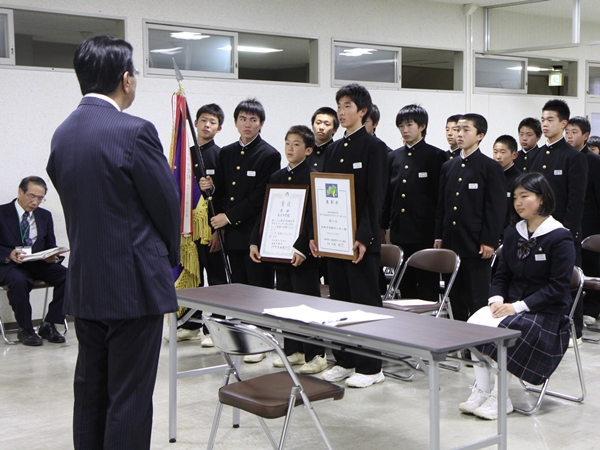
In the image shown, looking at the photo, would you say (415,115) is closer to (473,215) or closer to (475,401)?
(473,215)

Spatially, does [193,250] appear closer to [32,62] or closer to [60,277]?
[60,277]

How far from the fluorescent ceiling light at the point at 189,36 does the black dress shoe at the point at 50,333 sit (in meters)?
2.89

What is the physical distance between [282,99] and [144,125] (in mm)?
5406

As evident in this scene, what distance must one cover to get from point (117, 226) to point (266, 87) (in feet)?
17.7

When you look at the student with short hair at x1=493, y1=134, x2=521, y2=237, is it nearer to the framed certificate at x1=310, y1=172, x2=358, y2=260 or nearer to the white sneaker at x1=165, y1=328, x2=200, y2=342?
the framed certificate at x1=310, y1=172, x2=358, y2=260

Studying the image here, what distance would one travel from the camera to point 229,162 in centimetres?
565

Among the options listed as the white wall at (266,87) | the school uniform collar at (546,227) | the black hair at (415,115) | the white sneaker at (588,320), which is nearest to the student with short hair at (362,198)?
the school uniform collar at (546,227)

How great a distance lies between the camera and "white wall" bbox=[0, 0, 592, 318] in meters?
6.46

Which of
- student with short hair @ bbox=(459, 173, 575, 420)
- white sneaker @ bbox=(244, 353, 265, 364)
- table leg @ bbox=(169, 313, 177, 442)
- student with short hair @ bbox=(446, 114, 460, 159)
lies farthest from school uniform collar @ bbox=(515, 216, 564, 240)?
student with short hair @ bbox=(446, 114, 460, 159)

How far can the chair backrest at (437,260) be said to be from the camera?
4871 mm

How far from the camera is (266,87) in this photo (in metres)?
7.61

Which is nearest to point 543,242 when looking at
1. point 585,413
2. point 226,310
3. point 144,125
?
point 585,413

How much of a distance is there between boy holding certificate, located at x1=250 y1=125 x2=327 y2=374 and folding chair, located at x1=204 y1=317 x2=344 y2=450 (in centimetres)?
179

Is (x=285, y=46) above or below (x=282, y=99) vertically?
above
